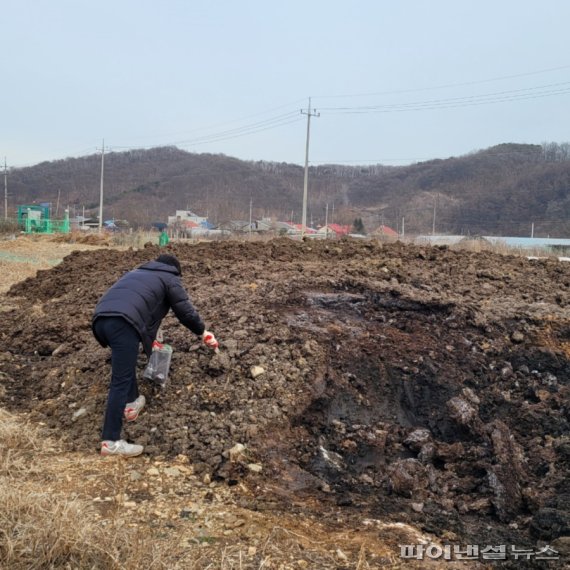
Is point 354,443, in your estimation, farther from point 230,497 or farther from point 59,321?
point 59,321

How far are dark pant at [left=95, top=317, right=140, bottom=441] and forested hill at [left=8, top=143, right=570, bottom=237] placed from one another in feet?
180

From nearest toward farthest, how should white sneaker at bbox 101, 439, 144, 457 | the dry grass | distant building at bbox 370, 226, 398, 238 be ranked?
the dry grass, white sneaker at bbox 101, 439, 144, 457, distant building at bbox 370, 226, 398, 238

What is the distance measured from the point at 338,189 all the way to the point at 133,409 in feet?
304

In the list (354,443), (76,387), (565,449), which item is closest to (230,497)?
(354,443)

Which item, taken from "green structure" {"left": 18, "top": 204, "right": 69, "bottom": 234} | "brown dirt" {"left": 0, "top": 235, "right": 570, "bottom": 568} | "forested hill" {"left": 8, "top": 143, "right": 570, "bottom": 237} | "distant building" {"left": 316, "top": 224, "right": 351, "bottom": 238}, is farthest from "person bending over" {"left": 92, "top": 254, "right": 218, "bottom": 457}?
"forested hill" {"left": 8, "top": 143, "right": 570, "bottom": 237}

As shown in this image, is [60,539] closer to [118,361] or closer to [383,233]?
[118,361]

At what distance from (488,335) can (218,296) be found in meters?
2.97

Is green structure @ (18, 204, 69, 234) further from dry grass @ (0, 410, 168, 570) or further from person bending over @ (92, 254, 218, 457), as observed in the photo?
dry grass @ (0, 410, 168, 570)

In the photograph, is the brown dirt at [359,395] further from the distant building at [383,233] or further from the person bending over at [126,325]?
the distant building at [383,233]

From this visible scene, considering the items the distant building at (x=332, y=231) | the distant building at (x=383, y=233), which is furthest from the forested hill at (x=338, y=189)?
the distant building at (x=332, y=231)

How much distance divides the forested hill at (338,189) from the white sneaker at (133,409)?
5458 cm

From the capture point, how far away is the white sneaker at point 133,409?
4180mm

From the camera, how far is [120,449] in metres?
3.85

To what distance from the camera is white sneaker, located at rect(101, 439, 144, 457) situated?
3.85 m
